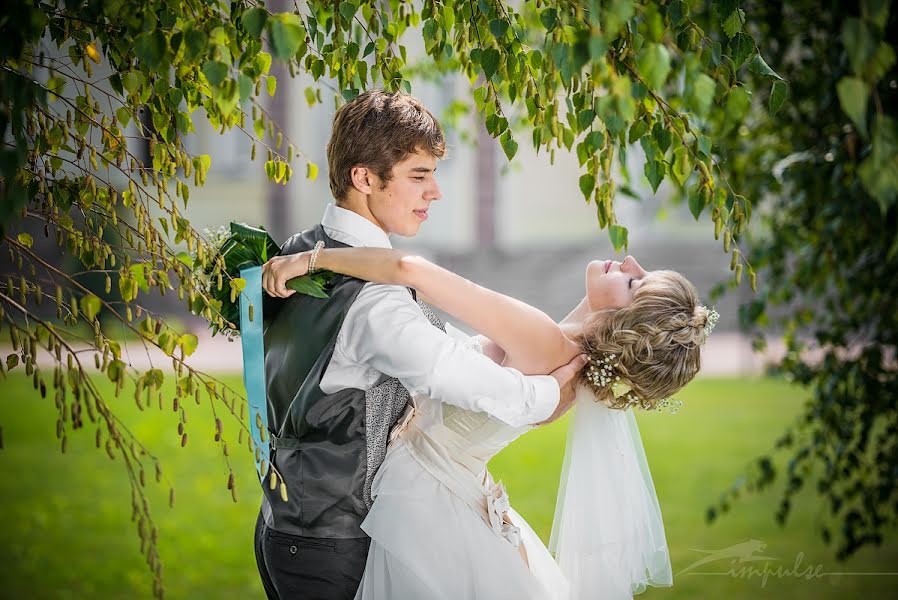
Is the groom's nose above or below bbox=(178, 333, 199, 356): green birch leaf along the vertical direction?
above

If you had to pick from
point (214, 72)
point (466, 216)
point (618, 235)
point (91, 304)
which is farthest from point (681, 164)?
point (466, 216)

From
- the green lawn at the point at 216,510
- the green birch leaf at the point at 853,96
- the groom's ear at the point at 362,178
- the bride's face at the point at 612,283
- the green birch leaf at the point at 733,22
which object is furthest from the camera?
the green lawn at the point at 216,510

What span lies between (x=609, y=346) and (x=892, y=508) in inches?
92.3

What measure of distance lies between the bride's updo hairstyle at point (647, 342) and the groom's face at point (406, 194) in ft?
2.15

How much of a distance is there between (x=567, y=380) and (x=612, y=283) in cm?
36

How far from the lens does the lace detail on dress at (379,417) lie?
7.50ft

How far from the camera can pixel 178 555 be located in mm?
5867

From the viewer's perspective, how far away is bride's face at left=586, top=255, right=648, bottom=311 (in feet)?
8.85

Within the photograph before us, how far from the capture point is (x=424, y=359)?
6.75 ft

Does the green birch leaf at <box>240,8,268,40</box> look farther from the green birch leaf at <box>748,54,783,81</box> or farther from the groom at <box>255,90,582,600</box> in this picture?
the green birch leaf at <box>748,54,783,81</box>

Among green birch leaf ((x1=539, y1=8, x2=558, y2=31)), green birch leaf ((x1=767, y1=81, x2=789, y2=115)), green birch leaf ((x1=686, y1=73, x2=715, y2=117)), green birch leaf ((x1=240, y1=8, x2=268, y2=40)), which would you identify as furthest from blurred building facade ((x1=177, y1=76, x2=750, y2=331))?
green birch leaf ((x1=240, y1=8, x2=268, y2=40))

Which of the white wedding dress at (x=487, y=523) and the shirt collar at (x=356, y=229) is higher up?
the shirt collar at (x=356, y=229)

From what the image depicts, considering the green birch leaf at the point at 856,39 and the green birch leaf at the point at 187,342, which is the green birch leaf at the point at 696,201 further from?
the green birch leaf at the point at 187,342

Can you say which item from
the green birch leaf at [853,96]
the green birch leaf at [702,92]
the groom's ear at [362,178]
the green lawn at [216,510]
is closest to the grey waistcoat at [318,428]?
the groom's ear at [362,178]
